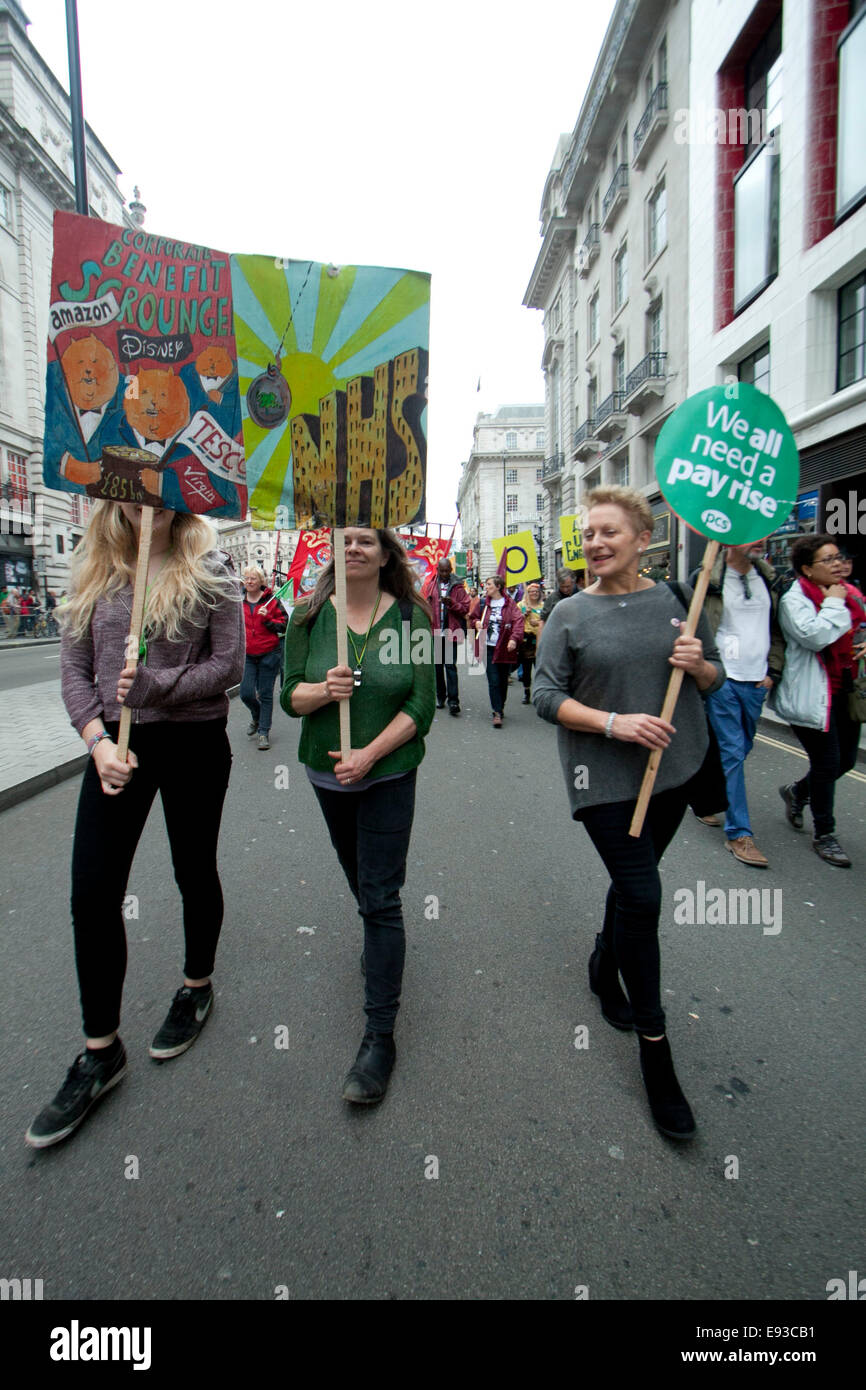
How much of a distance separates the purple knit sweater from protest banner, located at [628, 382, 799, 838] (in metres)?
1.70

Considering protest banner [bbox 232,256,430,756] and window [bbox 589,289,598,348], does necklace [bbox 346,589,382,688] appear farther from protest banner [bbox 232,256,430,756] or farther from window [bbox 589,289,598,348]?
window [bbox 589,289,598,348]

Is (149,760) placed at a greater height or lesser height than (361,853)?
greater

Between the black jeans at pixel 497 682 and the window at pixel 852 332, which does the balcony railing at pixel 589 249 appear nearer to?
the window at pixel 852 332

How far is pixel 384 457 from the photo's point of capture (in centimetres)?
244

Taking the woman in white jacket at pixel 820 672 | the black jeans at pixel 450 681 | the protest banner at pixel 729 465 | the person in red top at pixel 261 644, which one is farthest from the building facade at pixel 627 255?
the protest banner at pixel 729 465

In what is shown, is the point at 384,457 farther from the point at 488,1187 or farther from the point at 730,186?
the point at 730,186

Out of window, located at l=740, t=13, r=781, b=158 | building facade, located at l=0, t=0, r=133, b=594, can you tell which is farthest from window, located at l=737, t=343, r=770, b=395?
building facade, located at l=0, t=0, r=133, b=594

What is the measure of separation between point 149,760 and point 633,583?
70.3 inches

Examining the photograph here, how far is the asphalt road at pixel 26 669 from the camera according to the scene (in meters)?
13.9

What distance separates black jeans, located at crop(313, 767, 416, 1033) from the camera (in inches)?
96.6

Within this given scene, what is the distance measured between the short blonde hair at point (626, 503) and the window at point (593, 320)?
34433 millimetres

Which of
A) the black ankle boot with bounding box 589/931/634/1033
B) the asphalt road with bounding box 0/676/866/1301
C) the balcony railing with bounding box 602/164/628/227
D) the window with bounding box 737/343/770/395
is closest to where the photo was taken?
the asphalt road with bounding box 0/676/866/1301
